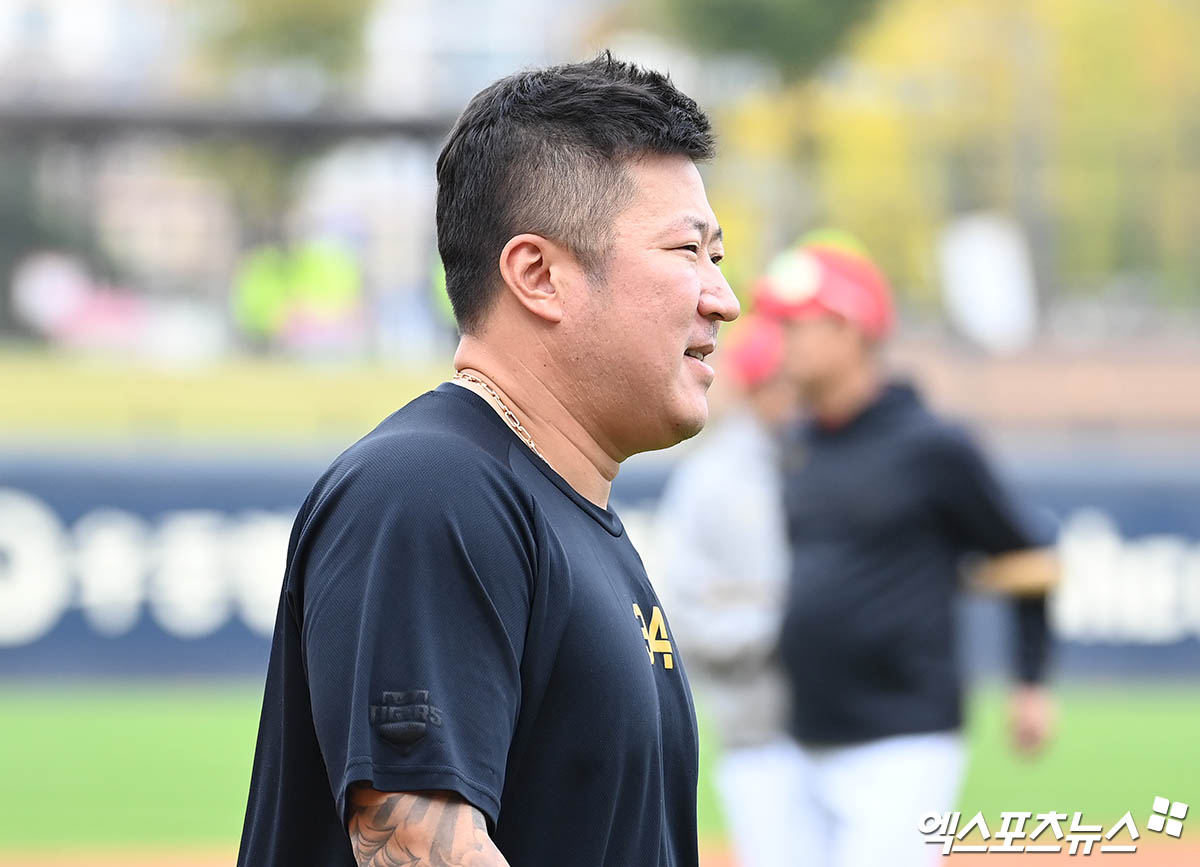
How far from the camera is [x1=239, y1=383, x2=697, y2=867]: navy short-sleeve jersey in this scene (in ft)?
6.39

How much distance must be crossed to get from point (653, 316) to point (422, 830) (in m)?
0.81

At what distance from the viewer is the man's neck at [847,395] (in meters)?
5.27

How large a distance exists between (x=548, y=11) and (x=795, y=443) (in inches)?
2808

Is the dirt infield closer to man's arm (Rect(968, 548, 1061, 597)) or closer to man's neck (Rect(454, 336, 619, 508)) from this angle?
man's arm (Rect(968, 548, 1061, 597))

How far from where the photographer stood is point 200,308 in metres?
23.3

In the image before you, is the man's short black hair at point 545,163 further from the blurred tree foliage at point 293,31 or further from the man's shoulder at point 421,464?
the blurred tree foliage at point 293,31

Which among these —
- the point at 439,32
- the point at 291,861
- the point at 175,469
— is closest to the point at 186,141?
the point at 175,469

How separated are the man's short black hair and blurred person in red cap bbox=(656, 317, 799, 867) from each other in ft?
10.3

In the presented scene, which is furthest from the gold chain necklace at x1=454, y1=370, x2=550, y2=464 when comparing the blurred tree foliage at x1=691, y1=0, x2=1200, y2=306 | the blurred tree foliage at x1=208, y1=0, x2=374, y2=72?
the blurred tree foliage at x1=208, y1=0, x2=374, y2=72

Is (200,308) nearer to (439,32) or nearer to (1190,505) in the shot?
(1190,505)

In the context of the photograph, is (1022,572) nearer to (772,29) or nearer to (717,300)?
(717,300)

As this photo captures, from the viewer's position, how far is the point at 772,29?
93.1 ft

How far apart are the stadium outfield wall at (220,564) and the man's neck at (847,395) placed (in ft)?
22.0

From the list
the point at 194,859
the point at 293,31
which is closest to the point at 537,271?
the point at 194,859
